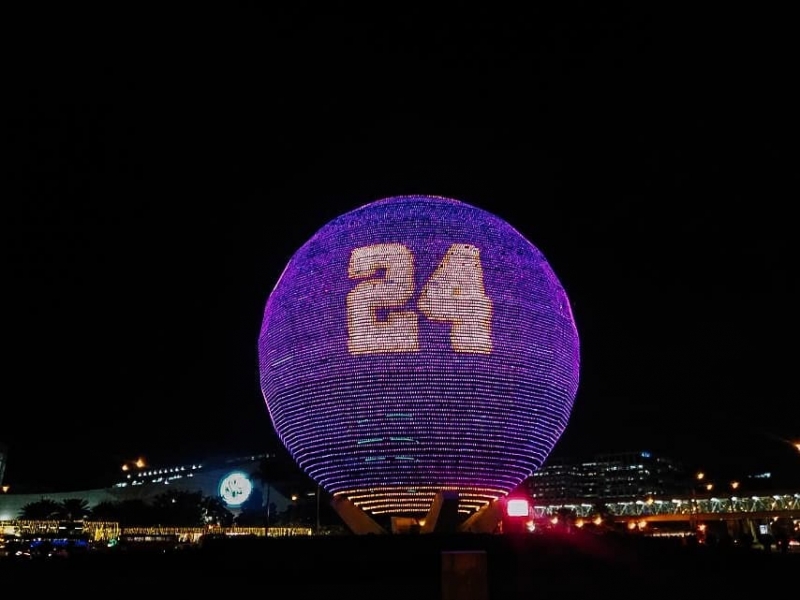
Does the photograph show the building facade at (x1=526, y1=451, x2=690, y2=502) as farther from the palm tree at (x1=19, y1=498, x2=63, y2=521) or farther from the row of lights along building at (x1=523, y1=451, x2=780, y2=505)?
the palm tree at (x1=19, y1=498, x2=63, y2=521)

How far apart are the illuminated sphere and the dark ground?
10.0 feet

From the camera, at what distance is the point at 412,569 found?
16.3 metres

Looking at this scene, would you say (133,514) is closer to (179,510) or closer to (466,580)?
(179,510)

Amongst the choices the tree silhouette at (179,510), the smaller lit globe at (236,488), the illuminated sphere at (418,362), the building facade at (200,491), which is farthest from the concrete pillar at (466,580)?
the smaller lit globe at (236,488)

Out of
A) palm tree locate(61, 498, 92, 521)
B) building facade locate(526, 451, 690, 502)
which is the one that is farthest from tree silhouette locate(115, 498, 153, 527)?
building facade locate(526, 451, 690, 502)

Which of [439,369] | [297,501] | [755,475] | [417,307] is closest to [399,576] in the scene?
[439,369]

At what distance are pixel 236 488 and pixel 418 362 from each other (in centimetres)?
6881

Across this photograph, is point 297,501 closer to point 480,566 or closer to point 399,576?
point 399,576

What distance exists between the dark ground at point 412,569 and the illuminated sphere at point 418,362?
10.0 feet

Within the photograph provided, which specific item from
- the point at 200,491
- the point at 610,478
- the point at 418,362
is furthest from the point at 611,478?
the point at 418,362

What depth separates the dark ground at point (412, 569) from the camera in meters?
13.5

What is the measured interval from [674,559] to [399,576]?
316 inches

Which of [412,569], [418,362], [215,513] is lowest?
[215,513]

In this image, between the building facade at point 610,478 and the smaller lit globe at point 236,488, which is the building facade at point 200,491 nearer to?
the smaller lit globe at point 236,488
